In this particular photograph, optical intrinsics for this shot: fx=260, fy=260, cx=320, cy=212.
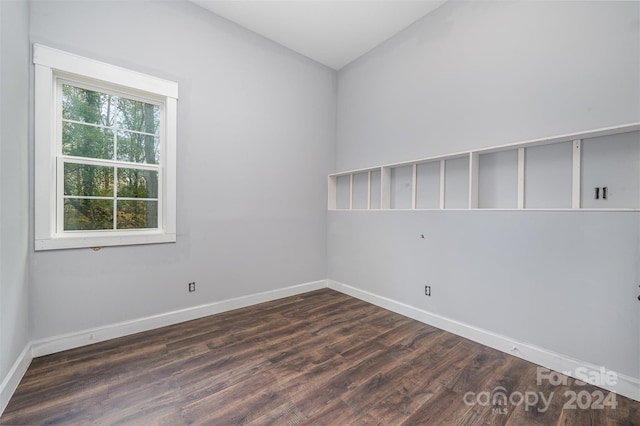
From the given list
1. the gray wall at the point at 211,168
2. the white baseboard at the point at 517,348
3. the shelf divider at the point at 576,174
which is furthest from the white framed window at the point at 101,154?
the shelf divider at the point at 576,174

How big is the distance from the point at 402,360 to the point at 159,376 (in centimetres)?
185

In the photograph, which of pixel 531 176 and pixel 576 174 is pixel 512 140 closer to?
pixel 531 176

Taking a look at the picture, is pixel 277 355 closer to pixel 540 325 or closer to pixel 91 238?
pixel 91 238

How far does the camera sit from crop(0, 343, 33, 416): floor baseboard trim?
1545 millimetres

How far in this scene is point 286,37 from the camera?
11.1 ft

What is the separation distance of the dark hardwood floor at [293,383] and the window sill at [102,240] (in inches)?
34.9

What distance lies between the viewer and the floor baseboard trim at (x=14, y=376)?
1545 millimetres

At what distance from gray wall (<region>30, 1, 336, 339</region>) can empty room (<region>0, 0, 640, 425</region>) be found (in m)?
0.02

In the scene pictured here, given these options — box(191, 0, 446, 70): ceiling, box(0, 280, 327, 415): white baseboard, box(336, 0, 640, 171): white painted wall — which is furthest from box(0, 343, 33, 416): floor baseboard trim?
box(336, 0, 640, 171): white painted wall

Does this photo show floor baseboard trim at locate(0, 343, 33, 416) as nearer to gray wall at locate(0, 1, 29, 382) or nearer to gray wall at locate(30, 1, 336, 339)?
gray wall at locate(0, 1, 29, 382)

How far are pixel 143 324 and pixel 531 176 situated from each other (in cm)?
384

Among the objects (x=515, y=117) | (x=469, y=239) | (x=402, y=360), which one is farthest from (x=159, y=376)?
(x=515, y=117)

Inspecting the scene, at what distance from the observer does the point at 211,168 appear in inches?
117

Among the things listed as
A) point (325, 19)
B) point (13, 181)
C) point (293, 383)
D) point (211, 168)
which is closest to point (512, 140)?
point (325, 19)
